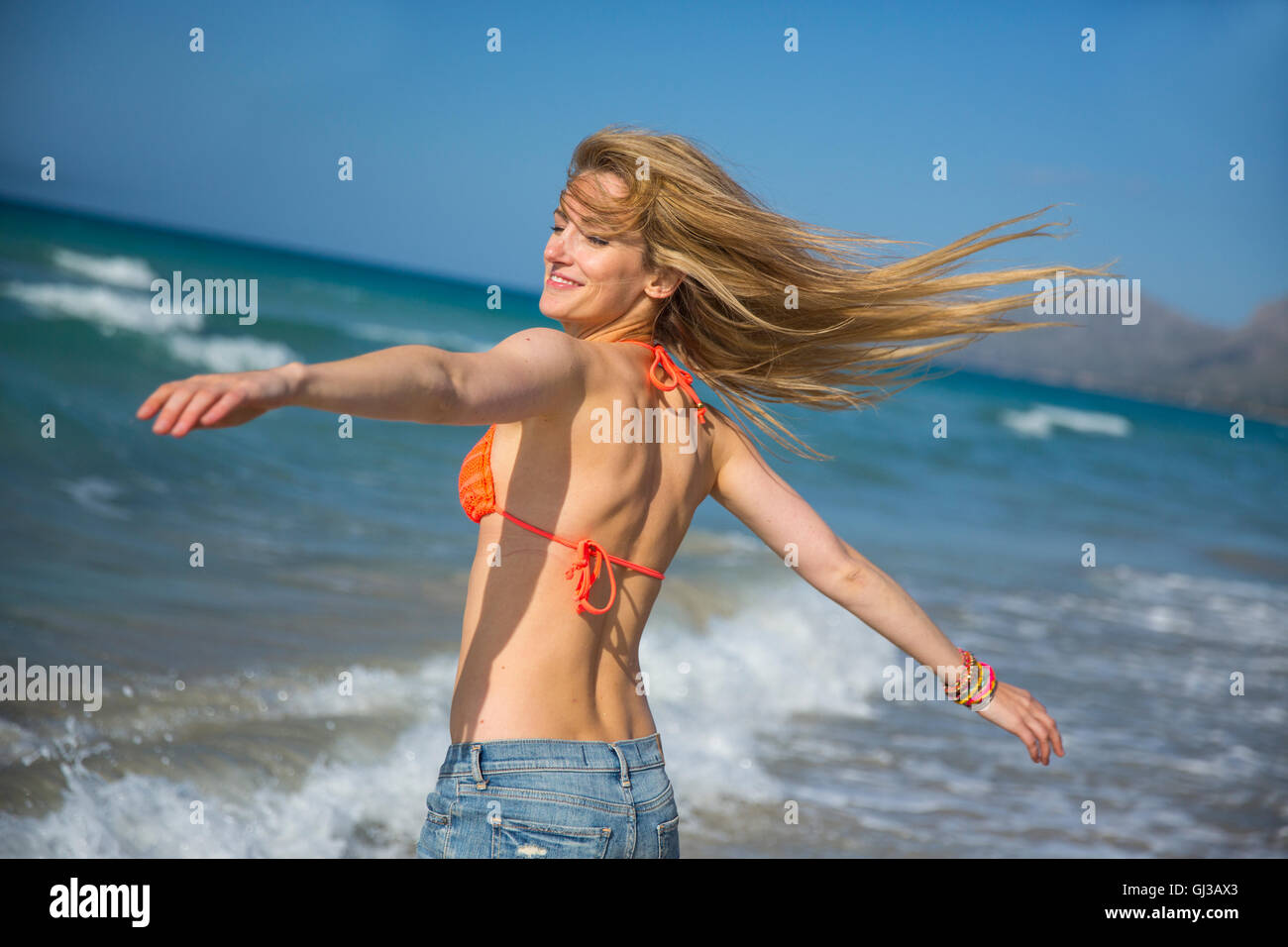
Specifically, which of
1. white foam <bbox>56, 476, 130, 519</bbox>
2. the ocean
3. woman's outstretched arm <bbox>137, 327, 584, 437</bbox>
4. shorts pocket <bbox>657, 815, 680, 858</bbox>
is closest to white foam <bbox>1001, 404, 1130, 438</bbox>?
the ocean

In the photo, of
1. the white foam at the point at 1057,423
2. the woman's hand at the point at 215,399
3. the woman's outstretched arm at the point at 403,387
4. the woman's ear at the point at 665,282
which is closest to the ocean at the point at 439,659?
the woman's ear at the point at 665,282

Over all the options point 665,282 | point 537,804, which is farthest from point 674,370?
point 537,804

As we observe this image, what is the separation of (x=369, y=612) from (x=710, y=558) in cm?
346

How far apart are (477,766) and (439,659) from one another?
4277 millimetres

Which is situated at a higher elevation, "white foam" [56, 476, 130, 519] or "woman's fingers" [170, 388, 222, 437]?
"white foam" [56, 476, 130, 519]

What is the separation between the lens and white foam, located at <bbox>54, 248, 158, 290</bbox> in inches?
878

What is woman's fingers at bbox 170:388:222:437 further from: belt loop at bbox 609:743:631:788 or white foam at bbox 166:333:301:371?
white foam at bbox 166:333:301:371

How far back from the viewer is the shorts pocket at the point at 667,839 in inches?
85.3

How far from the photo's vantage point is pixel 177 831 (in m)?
4.19

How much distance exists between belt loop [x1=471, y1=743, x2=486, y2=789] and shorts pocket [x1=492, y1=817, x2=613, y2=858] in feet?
0.23

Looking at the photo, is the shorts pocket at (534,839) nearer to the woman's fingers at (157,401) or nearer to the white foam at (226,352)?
the woman's fingers at (157,401)

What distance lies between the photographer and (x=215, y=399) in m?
1.37

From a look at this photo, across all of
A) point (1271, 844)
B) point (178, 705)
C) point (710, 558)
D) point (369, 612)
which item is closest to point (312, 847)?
point (178, 705)

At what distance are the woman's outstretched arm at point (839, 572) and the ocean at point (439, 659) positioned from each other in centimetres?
226
